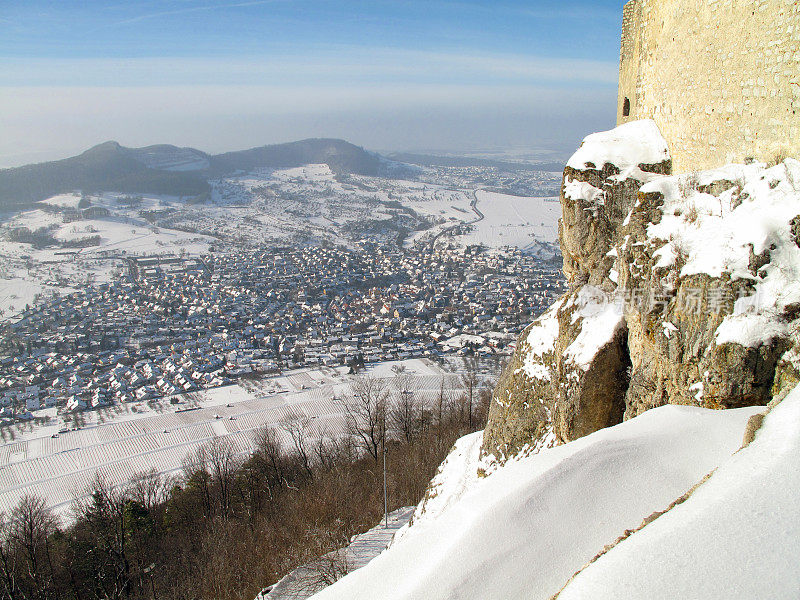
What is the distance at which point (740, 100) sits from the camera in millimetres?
6805

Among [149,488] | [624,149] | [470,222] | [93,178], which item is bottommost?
[149,488]

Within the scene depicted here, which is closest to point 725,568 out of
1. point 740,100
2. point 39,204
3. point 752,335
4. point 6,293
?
point 752,335

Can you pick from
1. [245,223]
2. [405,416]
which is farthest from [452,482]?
[245,223]

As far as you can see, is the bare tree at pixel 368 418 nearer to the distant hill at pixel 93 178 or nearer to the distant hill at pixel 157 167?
the distant hill at pixel 157 167

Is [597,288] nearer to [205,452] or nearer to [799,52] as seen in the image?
[799,52]

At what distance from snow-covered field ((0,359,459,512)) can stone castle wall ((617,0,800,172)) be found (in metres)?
17.7

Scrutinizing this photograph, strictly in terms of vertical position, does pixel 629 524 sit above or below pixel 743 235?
below

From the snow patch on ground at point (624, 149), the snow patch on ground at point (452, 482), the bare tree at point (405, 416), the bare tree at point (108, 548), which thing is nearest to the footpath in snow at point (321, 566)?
the snow patch on ground at point (452, 482)

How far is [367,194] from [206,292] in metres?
54.4

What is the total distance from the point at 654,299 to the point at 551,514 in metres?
3.27

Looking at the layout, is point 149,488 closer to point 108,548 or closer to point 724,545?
point 108,548

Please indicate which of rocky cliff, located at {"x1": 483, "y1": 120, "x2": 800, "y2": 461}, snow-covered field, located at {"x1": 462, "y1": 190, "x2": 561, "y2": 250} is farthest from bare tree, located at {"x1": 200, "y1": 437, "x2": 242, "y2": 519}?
snow-covered field, located at {"x1": 462, "y1": 190, "x2": 561, "y2": 250}

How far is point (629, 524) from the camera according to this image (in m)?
4.24

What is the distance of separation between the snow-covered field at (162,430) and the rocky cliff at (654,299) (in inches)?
610
